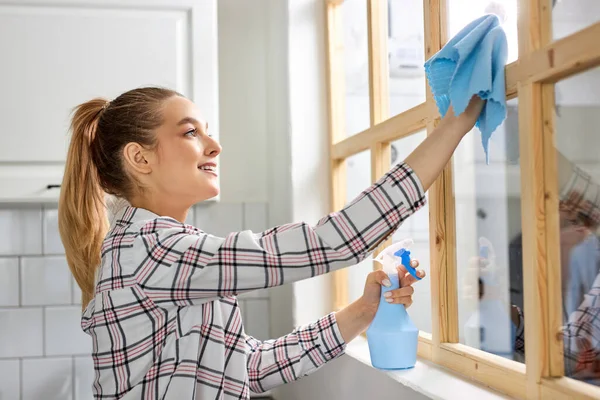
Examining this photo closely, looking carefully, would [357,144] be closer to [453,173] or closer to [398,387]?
[453,173]

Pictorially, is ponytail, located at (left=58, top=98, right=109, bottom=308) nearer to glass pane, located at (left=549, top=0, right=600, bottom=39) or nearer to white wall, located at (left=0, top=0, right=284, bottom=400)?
white wall, located at (left=0, top=0, right=284, bottom=400)

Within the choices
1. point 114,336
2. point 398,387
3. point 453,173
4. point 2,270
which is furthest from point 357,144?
point 2,270

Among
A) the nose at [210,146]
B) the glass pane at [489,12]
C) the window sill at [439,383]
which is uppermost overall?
the glass pane at [489,12]

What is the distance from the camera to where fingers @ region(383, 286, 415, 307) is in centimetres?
133

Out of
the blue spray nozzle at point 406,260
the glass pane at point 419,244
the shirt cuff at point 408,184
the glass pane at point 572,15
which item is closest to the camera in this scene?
the glass pane at point 572,15

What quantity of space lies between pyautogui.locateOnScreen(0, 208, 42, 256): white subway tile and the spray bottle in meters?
1.32

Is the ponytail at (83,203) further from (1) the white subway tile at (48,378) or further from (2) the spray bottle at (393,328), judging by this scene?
(1) the white subway tile at (48,378)

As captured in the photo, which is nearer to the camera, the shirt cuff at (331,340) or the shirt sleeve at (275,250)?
the shirt sleeve at (275,250)

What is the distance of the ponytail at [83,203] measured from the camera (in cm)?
147

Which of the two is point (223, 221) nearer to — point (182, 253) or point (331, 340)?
point (331, 340)

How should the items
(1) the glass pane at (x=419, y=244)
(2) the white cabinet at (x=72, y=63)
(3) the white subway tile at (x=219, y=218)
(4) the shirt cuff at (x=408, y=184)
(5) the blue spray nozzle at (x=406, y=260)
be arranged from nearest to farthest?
(4) the shirt cuff at (x=408, y=184) → (5) the blue spray nozzle at (x=406, y=260) → (1) the glass pane at (x=419, y=244) → (2) the white cabinet at (x=72, y=63) → (3) the white subway tile at (x=219, y=218)

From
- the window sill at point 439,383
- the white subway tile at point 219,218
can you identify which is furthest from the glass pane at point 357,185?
the window sill at point 439,383

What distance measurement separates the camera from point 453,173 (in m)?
1.34

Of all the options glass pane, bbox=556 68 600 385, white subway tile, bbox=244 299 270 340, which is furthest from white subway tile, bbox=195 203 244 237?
glass pane, bbox=556 68 600 385
